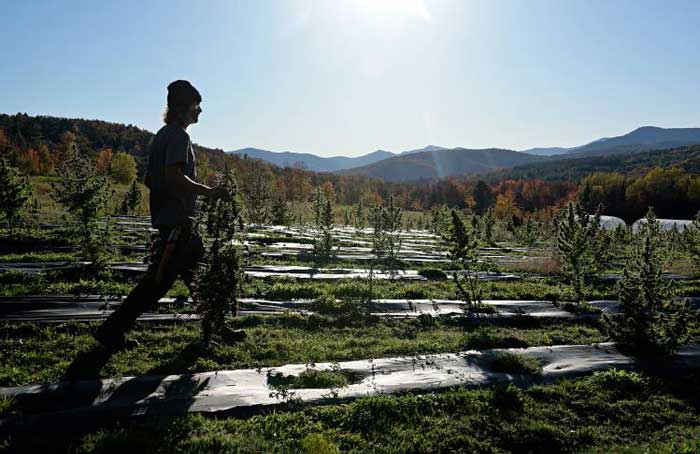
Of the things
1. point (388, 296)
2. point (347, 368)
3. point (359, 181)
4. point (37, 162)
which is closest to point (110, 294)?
point (347, 368)

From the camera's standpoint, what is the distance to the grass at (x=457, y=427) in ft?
11.5

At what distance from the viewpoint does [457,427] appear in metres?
4.26

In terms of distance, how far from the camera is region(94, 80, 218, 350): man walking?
4.89m

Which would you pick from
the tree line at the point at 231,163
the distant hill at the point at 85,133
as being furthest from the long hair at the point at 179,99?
the distant hill at the point at 85,133

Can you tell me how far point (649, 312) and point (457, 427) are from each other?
5.28 meters

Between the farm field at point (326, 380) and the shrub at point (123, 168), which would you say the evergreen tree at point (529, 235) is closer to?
the farm field at point (326, 380)

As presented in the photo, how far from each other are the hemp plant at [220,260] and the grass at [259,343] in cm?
68

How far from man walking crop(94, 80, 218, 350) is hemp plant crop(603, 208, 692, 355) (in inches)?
294

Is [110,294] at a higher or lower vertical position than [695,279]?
higher

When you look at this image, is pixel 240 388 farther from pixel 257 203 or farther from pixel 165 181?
pixel 257 203

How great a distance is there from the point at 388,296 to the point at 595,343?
4.83 m

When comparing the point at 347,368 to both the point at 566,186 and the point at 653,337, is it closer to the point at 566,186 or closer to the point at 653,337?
the point at 653,337

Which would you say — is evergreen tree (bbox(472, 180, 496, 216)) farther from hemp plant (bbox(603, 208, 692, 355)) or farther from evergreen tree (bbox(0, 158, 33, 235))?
hemp plant (bbox(603, 208, 692, 355))

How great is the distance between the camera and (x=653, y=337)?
7.18 meters
